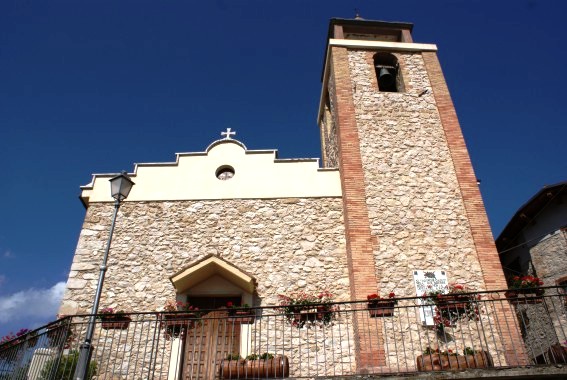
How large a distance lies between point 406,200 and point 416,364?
4.56 meters

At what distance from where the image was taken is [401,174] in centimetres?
1313

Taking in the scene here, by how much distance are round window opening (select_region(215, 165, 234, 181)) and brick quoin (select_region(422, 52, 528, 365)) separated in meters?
6.72

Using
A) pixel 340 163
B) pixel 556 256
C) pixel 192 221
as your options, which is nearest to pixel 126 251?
pixel 192 221

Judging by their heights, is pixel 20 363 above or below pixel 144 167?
below

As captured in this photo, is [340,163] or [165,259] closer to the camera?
[165,259]

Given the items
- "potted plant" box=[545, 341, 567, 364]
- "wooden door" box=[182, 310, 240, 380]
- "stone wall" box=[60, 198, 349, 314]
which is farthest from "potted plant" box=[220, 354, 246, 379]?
"potted plant" box=[545, 341, 567, 364]

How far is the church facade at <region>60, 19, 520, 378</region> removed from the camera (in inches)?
448

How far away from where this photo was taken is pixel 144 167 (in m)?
13.7

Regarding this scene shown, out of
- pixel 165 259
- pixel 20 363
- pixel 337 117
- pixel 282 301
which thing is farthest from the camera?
pixel 337 117

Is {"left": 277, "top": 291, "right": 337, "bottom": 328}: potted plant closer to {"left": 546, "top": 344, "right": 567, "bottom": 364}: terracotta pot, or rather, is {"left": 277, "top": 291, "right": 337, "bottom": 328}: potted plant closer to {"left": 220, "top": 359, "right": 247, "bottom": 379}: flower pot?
{"left": 220, "top": 359, "right": 247, "bottom": 379}: flower pot

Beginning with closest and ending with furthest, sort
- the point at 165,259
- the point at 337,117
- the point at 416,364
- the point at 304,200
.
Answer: the point at 416,364
the point at 165,259
the point at 304,200
the point at 337,117

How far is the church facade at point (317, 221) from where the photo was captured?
11383mm

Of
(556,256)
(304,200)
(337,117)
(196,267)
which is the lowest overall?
(196,267)

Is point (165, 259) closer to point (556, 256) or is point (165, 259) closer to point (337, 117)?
point (337, 117)
